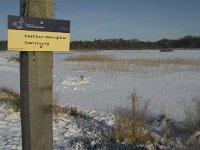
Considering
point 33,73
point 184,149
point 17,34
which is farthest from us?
point 184,149

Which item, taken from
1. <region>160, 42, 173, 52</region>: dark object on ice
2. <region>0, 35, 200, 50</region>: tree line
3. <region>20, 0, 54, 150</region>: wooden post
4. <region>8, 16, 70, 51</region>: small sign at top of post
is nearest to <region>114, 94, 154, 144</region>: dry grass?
<region>20, 0, 54, 150</region>: wooden post

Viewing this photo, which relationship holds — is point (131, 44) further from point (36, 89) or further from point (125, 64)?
point (36, 89)

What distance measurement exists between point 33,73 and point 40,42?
25cm

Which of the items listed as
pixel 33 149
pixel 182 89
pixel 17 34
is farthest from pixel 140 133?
pixel 182 89

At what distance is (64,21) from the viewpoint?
2678 mm

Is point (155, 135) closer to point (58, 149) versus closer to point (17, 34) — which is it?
point (58, 149)

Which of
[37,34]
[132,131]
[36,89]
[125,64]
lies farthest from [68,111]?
[125,64]

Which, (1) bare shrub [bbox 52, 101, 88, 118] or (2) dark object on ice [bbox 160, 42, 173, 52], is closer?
(1) bare shrub [bbox 52, 101, 88, 118]

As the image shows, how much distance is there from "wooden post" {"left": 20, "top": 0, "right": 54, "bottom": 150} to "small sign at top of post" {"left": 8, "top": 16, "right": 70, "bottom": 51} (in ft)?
0.22

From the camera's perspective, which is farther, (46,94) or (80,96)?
(80,96)

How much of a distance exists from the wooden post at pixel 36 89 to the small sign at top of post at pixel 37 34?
68 mm

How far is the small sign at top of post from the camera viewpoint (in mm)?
2432

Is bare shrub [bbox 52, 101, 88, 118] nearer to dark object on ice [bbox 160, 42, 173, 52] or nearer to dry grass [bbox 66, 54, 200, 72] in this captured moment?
dry grass [bbox 66, 54, 200, 72]

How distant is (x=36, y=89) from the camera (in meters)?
→ 2.63
